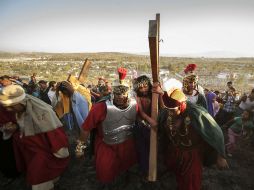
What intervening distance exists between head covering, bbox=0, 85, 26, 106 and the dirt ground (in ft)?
5.13

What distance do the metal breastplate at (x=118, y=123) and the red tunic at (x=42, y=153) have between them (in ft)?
2.19

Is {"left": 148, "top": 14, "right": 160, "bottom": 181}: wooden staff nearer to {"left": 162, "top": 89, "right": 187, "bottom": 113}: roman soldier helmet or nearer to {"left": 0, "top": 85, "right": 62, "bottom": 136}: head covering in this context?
{"left": 162, "top": 89, "right": 187, "bottom": 113}: roman soldier helmet

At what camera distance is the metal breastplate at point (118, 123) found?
11.1 feet

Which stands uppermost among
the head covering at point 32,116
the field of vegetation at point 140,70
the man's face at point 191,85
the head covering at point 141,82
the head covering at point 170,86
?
the head covering at point 170,86

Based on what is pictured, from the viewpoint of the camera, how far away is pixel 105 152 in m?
3.56

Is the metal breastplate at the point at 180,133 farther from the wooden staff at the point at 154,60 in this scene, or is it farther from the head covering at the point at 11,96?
the head covering at the point at 11,96

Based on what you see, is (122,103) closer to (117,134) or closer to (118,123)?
(118,123)

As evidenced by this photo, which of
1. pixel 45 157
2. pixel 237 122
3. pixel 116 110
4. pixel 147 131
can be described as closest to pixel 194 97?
pixel 147 131

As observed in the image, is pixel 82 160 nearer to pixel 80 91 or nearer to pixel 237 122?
pixel 80 91

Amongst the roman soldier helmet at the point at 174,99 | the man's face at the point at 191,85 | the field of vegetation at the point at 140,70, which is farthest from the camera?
the field of vegetation at the point at 140,70

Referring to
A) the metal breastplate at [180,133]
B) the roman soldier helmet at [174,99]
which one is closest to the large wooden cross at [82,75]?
the metal breastplate at [180,133]

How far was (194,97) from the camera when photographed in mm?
4332

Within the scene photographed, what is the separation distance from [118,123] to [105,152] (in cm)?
51

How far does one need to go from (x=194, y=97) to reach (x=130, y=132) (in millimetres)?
1468
